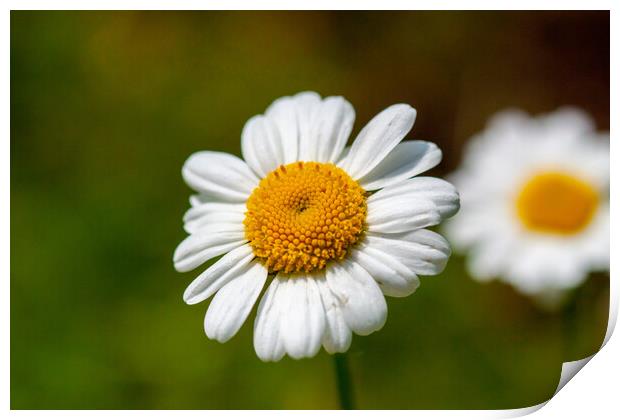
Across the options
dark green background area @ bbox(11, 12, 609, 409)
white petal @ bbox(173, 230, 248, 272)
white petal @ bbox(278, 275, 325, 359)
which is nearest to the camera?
white petal @ bbox(278, 275, 325, 359)

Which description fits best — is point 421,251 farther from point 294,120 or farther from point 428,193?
point 294,120

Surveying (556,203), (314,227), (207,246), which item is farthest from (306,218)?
(556,203)

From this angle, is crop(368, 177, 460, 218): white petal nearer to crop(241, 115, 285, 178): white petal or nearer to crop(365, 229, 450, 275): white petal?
crop(365, 229, 450, 275): white petal

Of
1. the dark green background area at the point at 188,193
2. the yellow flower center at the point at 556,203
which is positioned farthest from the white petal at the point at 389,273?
the yellow flower center at the point at 556,203

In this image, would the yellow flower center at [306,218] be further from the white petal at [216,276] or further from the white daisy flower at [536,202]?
the white daisy flower at [536,202]

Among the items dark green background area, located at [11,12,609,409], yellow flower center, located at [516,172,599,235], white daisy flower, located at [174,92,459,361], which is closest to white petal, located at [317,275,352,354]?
white daisy flower, located at [174,92,459,361]
